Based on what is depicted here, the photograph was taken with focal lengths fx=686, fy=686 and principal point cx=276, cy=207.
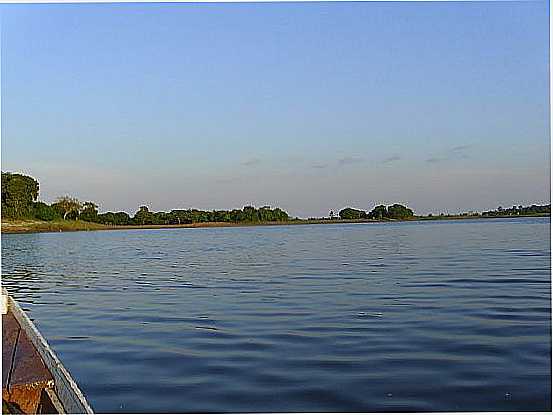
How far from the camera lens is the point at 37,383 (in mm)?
2521

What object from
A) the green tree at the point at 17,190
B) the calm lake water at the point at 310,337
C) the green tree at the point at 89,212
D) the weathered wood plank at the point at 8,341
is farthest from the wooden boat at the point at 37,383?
the green tree at the point at 89,212

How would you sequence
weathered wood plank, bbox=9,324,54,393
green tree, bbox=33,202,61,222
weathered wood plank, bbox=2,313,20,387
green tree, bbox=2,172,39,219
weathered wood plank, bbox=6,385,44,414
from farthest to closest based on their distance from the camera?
green tree, bbox=33,202,61,222, green tree, bbox=2,172,39,219, weathered wood plank, bbox=2,313,20,387, weathered wood plank, bbox=9,324,54,393, weathered wood plank, bbox=6,385,44,414

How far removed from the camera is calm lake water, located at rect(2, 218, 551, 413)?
12.3 ft

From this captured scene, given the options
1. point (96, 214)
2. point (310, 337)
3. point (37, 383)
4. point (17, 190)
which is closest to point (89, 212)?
point (96, 214)

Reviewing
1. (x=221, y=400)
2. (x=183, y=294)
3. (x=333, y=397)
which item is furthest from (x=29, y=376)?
(x=183, y=294)

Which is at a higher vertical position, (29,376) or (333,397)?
(29,376)

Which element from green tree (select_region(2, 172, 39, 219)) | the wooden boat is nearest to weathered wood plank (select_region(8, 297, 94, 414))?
the wooden boat

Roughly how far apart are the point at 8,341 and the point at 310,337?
2496 millimetres

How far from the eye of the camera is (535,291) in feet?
23.9

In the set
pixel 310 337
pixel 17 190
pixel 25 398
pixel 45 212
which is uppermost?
pixel 17 190

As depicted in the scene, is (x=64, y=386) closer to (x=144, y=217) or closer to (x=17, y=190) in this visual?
(x=17, y=190)

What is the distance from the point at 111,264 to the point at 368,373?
35.2 feet

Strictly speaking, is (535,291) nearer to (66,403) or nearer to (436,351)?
(436,351)

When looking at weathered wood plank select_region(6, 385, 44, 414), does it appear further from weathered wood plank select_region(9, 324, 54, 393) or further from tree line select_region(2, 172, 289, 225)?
tree line select_region(2, 172, 289, 225)
